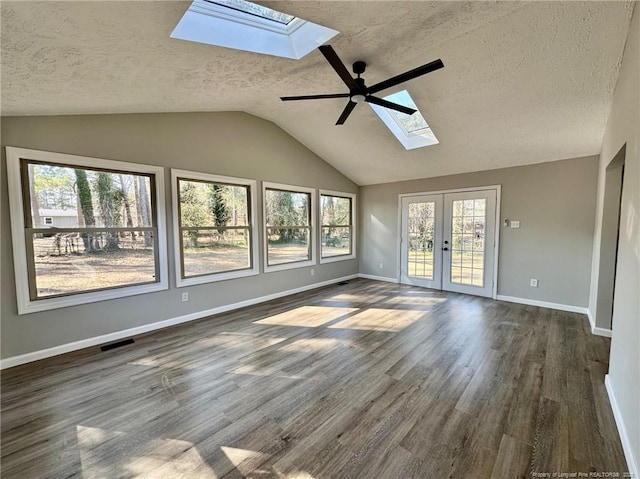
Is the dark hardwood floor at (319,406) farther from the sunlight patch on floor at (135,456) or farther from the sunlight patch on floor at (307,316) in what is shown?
the sunlight patch on floor at (307,316)

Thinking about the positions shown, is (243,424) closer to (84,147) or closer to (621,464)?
(621,464)

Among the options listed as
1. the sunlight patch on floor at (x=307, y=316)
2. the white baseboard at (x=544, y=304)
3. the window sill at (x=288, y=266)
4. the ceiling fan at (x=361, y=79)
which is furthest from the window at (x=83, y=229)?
the white baseboard at (x=544, y=304)

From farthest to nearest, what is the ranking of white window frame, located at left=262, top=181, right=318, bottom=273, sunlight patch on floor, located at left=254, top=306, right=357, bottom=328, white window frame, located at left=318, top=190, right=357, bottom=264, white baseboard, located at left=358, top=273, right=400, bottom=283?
1. white baseboard, located at left=358, top=273, right=400, bottom=283
2. white window frame, located at left=318, top=190, right=357, bottom=264
3. white window frame, located at left=262, top=181, right=318, bottom=273
4. sunlight patch on floor, located at left=254, top=306, right=357, bottom=328

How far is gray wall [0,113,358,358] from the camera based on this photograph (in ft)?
8.79

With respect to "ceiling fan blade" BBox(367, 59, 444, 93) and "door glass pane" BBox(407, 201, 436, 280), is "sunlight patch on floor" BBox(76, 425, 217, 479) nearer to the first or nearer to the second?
"ceiling fan blade" BBox(367, 59, 444, 93)

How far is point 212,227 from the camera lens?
4.20m

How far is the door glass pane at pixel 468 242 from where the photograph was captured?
16.7ft

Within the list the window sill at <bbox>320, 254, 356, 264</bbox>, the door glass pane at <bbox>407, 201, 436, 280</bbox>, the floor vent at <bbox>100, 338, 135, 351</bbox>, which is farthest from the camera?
the window sill at <bbox>320, 254, 356, 264</bbox>

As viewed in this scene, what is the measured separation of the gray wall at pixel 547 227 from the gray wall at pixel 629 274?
2.23 metres

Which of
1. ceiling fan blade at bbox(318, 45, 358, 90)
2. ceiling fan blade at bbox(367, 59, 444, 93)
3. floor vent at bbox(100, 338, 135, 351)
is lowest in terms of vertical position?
floor vent at bbox(100, 338, 135, 351)

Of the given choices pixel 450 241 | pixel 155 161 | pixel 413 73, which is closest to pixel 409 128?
pixel 450 241

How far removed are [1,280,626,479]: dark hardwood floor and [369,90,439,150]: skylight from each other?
2995 mm

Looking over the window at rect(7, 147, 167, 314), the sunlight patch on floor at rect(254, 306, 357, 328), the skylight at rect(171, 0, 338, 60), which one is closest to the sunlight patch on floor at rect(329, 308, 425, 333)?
the sunlight patch on floor at rect(254, 306, 357, 328)

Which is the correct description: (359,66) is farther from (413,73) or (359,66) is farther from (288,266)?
(288,266)
